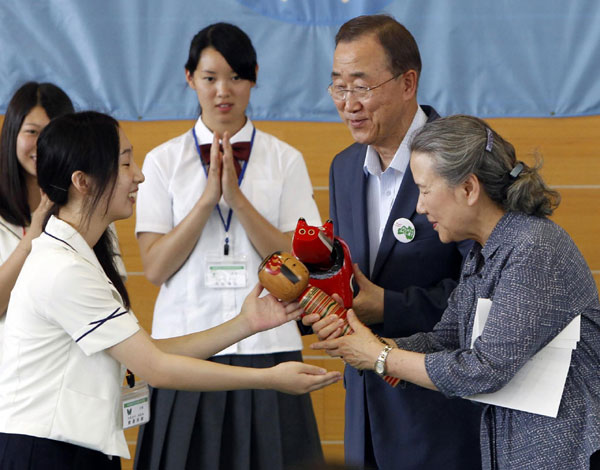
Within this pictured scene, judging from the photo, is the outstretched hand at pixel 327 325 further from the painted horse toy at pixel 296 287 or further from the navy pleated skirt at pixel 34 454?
the navy pleated skirt at pixel 34 454

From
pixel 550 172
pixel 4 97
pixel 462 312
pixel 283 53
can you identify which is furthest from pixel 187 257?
pixel 550 172

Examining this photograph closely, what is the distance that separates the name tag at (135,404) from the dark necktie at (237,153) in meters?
0.84

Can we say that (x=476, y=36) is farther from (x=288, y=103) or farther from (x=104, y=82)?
(x=104, y=82)

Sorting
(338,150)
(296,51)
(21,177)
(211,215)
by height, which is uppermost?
(296,51)

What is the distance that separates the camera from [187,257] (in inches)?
93.7

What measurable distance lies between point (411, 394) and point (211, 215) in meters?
0.86

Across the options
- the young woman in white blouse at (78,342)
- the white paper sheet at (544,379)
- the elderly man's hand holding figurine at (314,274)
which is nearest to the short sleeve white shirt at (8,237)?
the young woman in white blouse at (78,342)

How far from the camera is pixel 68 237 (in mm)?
1743

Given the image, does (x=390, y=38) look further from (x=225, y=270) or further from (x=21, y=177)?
(x=21, y=177)

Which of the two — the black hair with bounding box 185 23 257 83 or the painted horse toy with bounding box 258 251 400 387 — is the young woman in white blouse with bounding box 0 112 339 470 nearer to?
the painted horse toy with bounding box 258 251 400 387

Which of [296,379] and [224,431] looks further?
[224,431]

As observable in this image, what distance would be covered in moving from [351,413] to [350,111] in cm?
77

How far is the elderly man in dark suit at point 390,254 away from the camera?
1.88 metres

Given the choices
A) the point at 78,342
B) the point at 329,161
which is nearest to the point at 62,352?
the point at 78,342
